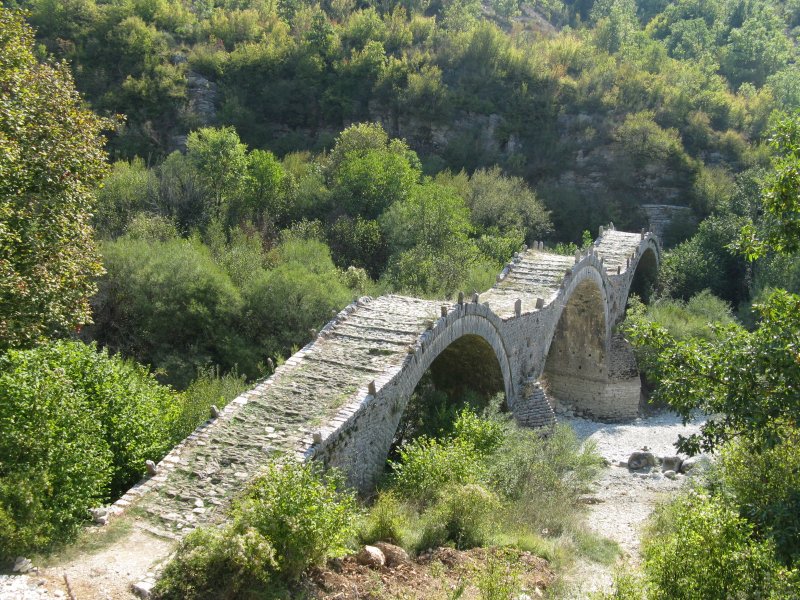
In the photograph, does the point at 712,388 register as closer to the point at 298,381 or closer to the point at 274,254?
the point at 298,381

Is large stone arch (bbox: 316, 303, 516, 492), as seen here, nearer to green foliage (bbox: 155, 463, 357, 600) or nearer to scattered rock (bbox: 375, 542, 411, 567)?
scattered rock (bbox: 375, 542, 411, 567)

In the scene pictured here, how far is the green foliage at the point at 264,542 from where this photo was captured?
8086mm

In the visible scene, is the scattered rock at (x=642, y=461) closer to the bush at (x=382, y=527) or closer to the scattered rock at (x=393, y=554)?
the bush at (x=382, y=527)

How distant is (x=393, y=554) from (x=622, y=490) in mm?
11091

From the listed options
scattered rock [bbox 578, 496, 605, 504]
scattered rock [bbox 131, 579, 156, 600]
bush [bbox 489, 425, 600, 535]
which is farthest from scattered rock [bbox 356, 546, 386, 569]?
scattered rock [bbox 578, 496, 605, 504]

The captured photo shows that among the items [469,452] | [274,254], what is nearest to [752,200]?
[274,254]

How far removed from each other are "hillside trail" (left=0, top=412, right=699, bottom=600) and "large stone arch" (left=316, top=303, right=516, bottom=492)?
309 centimetres

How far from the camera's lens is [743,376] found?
9875mm

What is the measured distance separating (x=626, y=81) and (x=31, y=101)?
49910mm

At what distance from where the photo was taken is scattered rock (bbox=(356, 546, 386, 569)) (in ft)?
31.7

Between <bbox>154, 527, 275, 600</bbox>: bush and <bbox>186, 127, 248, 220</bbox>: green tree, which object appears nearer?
<bbox>154, 527, 275, 600</bbox>: bush

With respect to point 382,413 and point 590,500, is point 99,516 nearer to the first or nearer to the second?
point 382,413

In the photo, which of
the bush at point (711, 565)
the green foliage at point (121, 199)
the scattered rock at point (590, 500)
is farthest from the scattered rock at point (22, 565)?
the green foliage at point (121, 199)

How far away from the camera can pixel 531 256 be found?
25859mm
